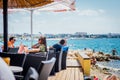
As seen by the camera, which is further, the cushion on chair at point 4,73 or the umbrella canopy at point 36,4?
the umbrella canopy at point 36,4

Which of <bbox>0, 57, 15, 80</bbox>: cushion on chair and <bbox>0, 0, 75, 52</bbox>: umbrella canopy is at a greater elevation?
<bbox>0, 0, 75, 52</bbox>: umbrella canopy

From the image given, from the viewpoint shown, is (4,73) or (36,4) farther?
(36,4)

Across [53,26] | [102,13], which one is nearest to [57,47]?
[53,26]

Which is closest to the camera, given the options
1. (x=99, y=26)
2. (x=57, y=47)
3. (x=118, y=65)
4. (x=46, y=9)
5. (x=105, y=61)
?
(x=57, y=47)

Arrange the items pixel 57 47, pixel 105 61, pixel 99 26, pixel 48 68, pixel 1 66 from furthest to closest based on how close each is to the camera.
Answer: pixel 99 26 → pixel 105 61 → pixel 57 47 → pixel 48 68 → pixel 1 66

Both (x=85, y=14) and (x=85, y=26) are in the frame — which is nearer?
(x=85, y=26)

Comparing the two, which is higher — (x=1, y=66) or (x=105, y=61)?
(x=1, y=66)

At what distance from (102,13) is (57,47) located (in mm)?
121539

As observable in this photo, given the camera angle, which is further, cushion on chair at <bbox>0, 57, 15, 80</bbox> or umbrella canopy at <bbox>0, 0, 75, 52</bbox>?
umbrella canopy at <bbox>0, 0, 75, 52</bbox>

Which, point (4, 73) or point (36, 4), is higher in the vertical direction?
point (36, 4)

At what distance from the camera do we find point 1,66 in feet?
8.20

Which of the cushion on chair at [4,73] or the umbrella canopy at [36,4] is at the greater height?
the umbrella canopy at [36,4]

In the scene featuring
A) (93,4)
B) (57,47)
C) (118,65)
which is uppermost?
(93,4)

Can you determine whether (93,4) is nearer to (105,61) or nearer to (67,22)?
(67,22)
